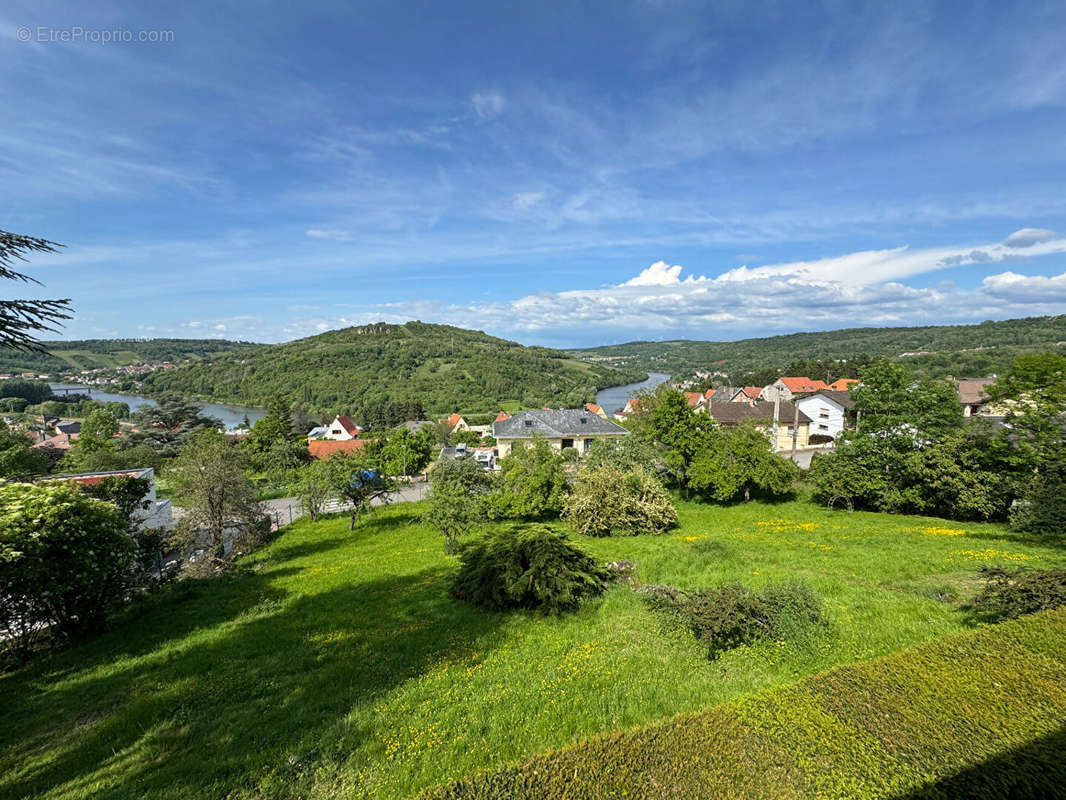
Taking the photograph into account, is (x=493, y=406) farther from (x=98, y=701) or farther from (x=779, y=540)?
(x=98, y=701)

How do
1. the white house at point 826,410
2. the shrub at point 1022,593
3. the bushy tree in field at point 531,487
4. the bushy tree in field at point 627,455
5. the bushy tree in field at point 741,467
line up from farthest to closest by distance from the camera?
the white house at point 826,410 → the bushy tree in field at point 627,455 → the bushy tree in field at point 741,467 → the bushy tree in field at point 531,487 → the shrub at point 1022,593

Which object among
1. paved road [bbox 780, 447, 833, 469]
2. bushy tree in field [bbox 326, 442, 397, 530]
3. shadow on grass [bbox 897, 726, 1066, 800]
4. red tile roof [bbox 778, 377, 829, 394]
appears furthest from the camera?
red tile roof [bbox 778, 377, 829, 394]

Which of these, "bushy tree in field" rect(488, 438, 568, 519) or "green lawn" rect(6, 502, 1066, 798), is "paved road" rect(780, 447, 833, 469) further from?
"green lawn" rect(6, 502, 1066, 798)

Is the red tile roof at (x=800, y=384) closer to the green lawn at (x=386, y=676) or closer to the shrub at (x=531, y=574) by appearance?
the green lawn at (x=386, y=676)

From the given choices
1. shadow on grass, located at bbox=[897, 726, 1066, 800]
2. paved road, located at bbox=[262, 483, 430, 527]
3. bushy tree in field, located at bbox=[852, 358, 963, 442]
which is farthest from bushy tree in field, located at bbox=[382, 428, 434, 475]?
shadow on grass, located at bbox=[897, 726, 1066, 800]

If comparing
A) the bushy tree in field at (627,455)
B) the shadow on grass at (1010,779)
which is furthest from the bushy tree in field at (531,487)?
the shadow on grass at (1010,779)

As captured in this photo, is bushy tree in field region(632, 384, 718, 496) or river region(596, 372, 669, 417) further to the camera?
river region(596, 372, 669, 417)

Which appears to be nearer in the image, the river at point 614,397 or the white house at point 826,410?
the white house at point 826,410

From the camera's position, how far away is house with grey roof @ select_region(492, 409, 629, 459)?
46469 millimetres

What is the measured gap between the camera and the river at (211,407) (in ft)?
363

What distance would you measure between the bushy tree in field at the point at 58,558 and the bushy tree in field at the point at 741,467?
24640 mm

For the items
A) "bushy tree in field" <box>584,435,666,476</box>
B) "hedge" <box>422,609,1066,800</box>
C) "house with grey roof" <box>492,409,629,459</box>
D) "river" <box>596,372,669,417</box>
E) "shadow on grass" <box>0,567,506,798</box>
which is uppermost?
"hedge" <box>422,609,1066,800</box>

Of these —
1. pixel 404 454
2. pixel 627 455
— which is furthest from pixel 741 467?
pixel 404 454

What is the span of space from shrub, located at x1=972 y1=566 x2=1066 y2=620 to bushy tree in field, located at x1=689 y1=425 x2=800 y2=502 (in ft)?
59.6
